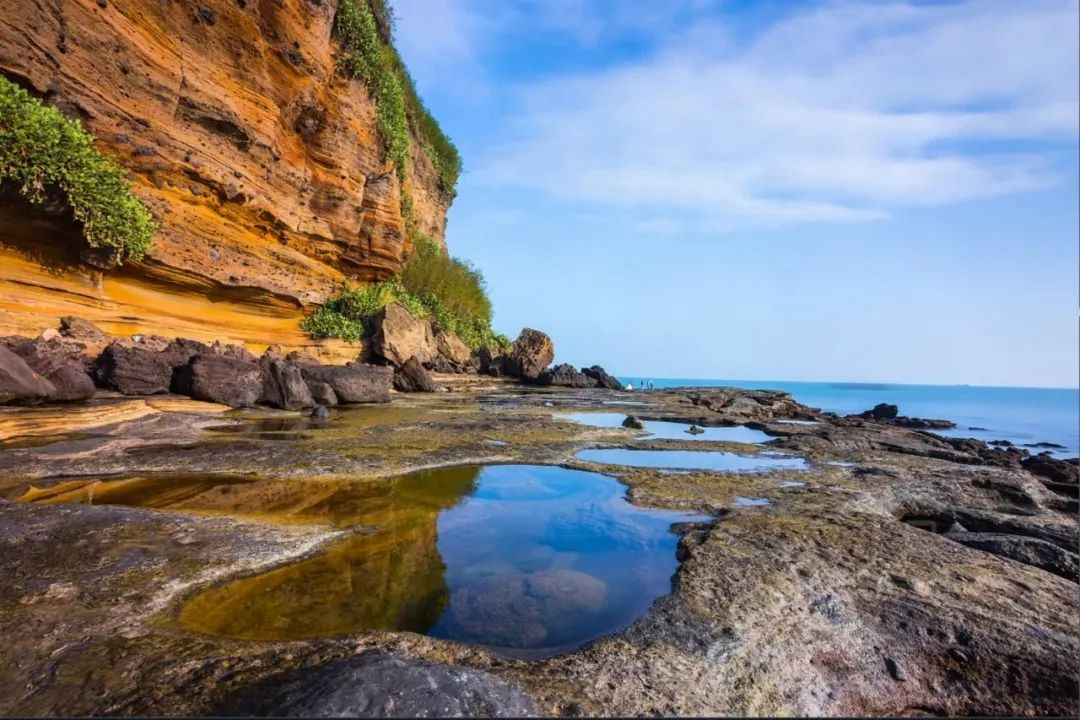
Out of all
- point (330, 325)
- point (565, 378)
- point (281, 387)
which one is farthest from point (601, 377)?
point (281, 387)

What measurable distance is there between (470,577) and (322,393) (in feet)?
42.0

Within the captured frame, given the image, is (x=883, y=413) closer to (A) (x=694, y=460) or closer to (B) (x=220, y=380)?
(A) (x=694, y=460)

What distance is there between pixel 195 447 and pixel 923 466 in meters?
12.0

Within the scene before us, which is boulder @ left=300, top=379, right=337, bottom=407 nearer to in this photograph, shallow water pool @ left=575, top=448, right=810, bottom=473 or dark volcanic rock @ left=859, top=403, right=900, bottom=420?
shallow water pool @ left=575, top=448, right=810, bottom=473

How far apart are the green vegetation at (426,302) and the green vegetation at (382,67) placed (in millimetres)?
5748

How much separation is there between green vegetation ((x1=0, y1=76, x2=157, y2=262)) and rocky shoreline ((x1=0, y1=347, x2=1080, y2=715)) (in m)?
6.15

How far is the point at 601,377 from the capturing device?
127 ft

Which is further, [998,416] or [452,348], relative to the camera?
[998,416]

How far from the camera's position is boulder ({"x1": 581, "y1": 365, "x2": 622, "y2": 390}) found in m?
38.4

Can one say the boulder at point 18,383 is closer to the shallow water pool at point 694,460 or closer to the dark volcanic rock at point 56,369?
the dark volcanic rock at point 56,369

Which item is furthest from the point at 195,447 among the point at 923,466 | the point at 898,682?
the point at 923,466

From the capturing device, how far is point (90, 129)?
12.2 meters

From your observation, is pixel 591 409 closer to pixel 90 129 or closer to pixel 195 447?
pixel 195 447

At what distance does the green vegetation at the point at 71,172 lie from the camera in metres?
9.84
